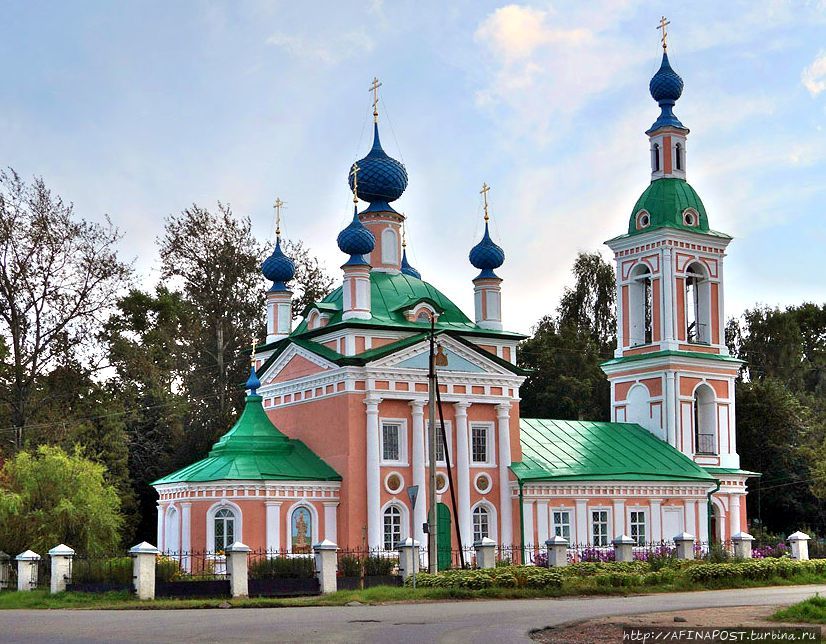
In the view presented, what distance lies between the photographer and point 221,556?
31.4 meters

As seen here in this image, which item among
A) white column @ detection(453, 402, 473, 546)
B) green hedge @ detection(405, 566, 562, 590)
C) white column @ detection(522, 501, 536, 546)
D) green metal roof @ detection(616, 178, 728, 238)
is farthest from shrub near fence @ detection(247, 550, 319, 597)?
green metal roof @ detection(616, 178, 728, 238)

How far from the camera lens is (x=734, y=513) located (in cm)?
4106

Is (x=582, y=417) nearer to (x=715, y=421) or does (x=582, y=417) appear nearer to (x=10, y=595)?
(x=715, y=421)

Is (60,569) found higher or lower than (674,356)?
lower

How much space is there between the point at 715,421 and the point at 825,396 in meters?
20.6

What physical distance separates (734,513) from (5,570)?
2257 centimetres

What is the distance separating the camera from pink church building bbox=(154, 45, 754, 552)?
33125 mm

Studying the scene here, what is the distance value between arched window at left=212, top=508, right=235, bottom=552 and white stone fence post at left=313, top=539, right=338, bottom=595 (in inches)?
256

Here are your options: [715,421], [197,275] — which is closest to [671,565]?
[715,421]

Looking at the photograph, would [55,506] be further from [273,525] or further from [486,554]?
[486,554]

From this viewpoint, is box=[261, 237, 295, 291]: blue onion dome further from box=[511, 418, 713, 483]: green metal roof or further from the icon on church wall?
the icon on church wall

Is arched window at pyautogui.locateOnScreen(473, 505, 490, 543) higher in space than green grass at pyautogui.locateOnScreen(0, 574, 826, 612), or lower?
higher

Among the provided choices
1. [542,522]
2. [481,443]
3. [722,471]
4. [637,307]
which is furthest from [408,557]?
[637,307]

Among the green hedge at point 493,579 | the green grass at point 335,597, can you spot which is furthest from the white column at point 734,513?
the green hedge at point 493,579
